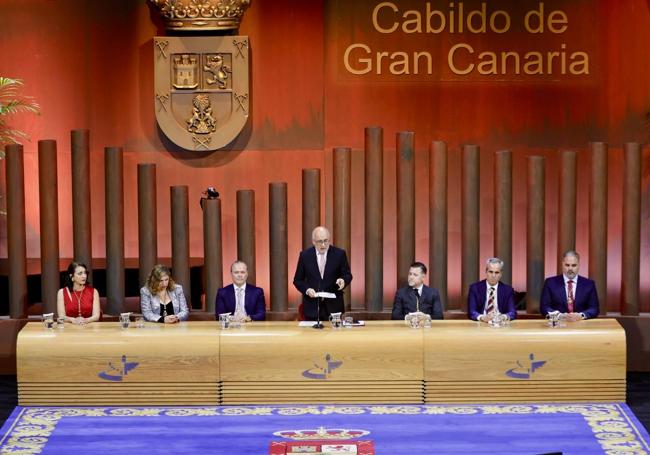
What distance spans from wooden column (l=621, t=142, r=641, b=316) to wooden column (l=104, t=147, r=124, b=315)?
3851 mm

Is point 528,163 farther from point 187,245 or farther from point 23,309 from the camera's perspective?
point 23,309

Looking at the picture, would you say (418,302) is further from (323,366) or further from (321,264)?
(323,366)

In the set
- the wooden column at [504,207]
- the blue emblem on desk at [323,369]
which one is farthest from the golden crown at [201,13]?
the blue emblem on desk at [323,369]

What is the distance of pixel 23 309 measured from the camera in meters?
8.93

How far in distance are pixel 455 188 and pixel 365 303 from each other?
1.37m

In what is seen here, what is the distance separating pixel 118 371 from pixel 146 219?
1.88 meters

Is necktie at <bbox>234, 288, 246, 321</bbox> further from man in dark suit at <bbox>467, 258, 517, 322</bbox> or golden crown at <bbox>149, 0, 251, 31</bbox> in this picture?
golden crown at <bbox>149, 0, 251, 31</bbox>

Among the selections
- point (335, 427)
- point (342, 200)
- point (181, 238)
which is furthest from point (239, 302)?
point (335, 427)

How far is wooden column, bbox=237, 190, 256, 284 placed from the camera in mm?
8891

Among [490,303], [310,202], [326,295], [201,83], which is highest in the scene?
[201,83]

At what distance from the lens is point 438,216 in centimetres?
895

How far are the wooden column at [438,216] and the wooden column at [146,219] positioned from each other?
6.99 ft

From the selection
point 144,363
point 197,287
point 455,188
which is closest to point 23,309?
point 197,287

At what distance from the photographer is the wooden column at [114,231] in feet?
29.2
